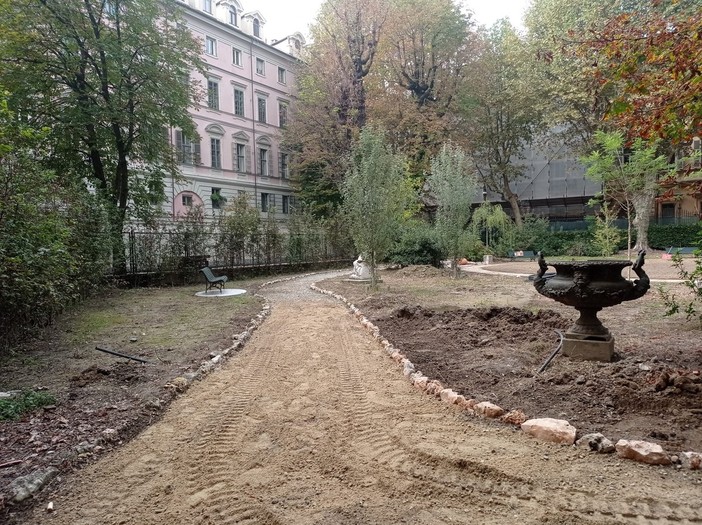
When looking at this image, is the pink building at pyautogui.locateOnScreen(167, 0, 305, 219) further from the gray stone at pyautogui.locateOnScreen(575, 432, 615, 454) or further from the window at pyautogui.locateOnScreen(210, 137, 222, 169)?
the gray stone at pyautogui.locateOnScreen(575, 432, 615, 454)

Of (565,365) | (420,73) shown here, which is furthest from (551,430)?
(420,73)

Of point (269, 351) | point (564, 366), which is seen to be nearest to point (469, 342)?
point (564, 366)

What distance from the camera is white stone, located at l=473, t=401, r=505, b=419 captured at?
3.35 metres

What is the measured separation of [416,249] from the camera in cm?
1836

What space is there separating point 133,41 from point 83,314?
8571 mm

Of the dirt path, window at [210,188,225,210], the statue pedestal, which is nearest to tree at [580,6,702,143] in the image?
the statue pedestal

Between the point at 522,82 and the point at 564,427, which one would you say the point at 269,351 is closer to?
the point at 564,427

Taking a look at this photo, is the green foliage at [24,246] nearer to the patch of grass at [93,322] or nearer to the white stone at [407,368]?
the patch of grass at [93,322]

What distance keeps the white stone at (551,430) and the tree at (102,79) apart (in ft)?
37.1

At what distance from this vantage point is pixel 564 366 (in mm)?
4258

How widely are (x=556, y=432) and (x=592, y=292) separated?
6.12ft

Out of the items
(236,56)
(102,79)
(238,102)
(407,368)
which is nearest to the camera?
(407,368)

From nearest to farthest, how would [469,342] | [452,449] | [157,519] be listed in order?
[157,519]
[452,449]
[469,342]

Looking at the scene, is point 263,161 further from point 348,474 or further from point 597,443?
point 597,443
